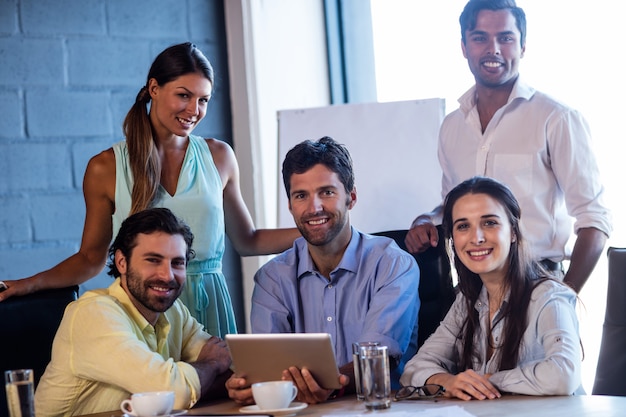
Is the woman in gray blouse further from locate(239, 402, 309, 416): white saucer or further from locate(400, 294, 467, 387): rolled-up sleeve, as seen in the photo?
locate(239, 402, 309, 416): white saucer

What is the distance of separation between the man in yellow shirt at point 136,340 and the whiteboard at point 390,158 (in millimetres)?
1163

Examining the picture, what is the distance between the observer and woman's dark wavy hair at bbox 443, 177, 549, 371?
1979 mm

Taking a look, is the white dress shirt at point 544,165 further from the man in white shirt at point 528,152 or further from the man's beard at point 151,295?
the man's beard at point 151,295

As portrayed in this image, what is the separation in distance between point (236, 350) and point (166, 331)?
0.35 metres

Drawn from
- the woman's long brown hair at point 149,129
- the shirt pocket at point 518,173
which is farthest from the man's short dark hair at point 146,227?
the shirt pocket at point 518,173

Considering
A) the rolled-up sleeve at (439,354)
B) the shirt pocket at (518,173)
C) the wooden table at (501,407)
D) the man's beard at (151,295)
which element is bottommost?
the wooden table at (501,407)

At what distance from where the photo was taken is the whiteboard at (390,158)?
3.20 metres

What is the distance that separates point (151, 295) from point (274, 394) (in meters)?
0.48

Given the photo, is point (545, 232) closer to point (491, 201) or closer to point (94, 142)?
point (491, 201)

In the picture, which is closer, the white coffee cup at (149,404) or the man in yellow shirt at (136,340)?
the white coffee cup at (149,404)

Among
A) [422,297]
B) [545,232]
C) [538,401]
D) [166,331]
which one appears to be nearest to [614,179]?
[545,232]

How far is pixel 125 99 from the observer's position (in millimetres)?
3400

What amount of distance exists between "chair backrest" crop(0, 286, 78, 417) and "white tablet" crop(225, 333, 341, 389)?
58 cm

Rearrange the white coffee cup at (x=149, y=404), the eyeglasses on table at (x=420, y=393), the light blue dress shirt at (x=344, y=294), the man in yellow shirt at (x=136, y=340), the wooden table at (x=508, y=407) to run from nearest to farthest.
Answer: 1. the wooden table at (x=508, y=407)
2. the white coffee cup at (x=149, y=404)
3. the eyeglasses on table at (x=420, y=393)
4. the man in yellow shirt at (x=136, y=340)
5. the light blue dress shirt at (x=344, y=294)
